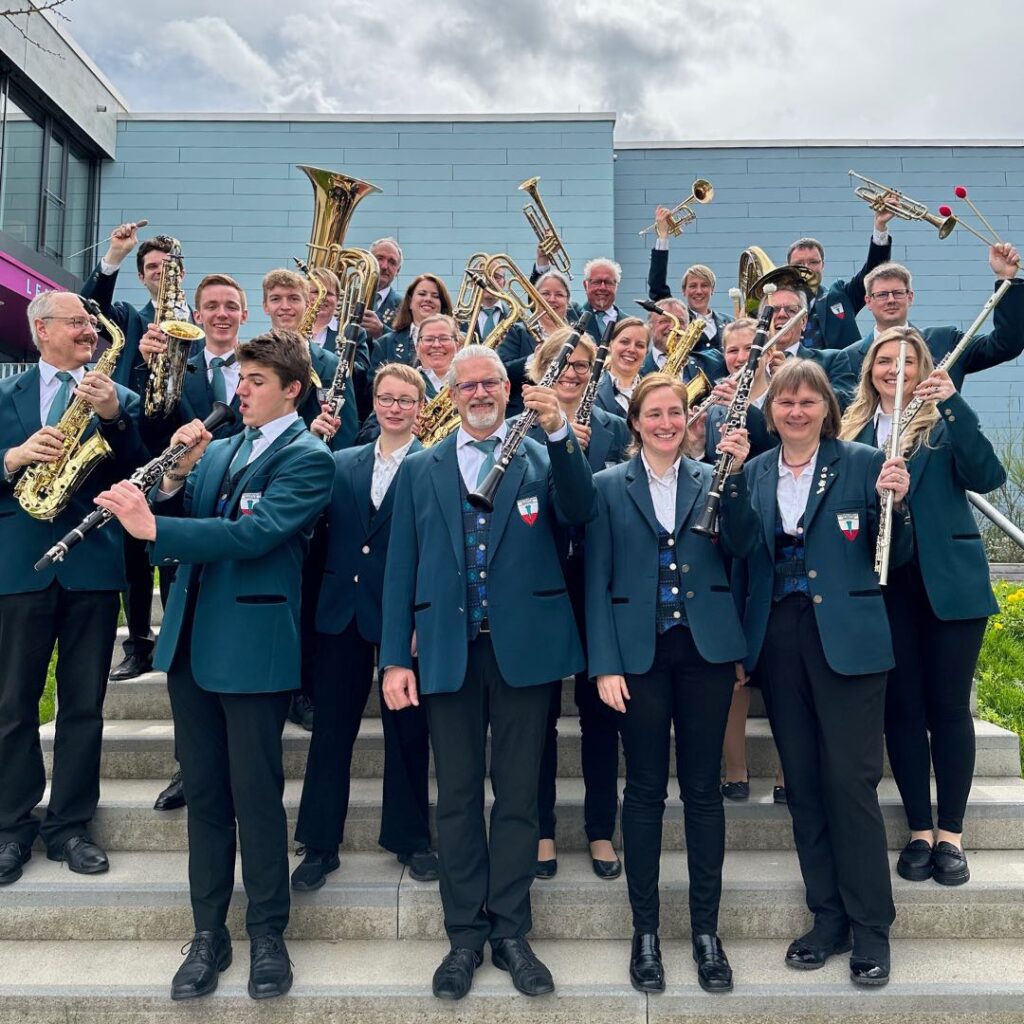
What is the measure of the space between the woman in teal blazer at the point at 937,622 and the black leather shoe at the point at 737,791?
0.63m

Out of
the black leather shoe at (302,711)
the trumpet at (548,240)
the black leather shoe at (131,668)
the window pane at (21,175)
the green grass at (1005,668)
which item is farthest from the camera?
the window pane at (21,175)

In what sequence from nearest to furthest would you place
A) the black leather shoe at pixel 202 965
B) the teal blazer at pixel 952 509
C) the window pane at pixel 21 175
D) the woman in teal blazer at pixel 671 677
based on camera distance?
the black leather shoe at pixel 202 965 → the woman in teal blazer at pixel 671 677 → the teal blazer at pixel 952 509 → the window pane at pixel 21 175

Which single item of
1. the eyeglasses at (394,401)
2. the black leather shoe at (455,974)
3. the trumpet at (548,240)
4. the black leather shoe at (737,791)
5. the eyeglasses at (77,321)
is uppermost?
the trumpet at (548,240)

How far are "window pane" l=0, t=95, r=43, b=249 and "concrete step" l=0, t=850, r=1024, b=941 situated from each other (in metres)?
11.0

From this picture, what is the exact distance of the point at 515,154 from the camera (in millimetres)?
12711

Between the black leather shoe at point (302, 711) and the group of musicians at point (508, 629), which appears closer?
the group of musicians at point (508, 629)

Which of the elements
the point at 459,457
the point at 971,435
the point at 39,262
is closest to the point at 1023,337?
the point at 971,435

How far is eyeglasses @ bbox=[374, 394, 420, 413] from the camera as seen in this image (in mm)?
3680

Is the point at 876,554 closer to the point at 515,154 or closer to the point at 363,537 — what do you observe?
the point at 363,537

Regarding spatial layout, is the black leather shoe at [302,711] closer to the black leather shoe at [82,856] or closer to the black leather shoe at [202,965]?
the black leather shoe at [82,856]

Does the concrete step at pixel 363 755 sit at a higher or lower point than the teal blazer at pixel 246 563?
lower

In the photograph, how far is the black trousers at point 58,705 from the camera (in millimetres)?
3521

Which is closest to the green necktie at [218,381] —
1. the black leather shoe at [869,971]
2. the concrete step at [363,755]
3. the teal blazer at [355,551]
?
the teal blazer at [355,551]

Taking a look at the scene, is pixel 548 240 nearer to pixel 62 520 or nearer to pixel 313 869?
pixel 62 520
